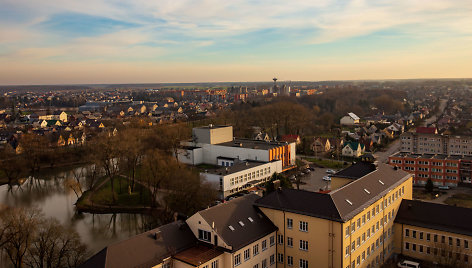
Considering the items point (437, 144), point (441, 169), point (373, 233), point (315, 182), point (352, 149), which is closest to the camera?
point (373, 233)

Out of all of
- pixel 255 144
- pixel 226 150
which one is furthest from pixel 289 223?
pixel 255 144

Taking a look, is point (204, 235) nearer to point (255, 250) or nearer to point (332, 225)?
point (255, 250)

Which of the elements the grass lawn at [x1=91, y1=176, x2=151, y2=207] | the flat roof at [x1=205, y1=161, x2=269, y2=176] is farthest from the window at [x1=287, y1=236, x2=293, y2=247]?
the grass lawn at [x1=91, y1=176, x2=151, y2=207]

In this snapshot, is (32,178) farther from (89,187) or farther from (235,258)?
(235,258)

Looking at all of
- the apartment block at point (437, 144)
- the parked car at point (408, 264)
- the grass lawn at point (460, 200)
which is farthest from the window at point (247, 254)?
the apartment block at point (437, 144)

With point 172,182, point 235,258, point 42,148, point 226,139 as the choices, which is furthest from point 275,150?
point 42,148

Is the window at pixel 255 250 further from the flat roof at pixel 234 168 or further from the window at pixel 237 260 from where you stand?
the flat roof at pixel 234 168

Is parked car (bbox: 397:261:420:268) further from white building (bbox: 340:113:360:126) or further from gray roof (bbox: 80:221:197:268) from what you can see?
white building (bbox: 340:113:360:126)
